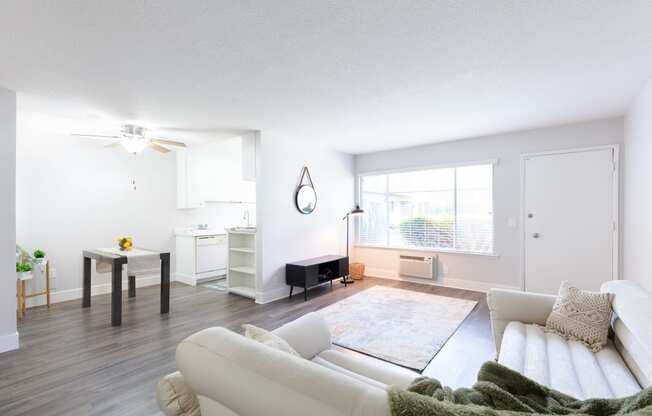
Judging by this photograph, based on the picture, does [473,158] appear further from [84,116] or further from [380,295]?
[84,116]

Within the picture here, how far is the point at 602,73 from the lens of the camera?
8.51ft

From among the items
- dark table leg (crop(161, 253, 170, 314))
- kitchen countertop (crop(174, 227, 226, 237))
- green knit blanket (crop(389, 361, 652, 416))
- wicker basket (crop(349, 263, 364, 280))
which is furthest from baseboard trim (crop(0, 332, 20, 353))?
wicker basket (crop(349, 263, 364, 280))

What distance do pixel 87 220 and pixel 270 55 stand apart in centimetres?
419

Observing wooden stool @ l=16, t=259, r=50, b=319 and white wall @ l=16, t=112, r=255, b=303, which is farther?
white wall @ l=16, t=112, r=255, b=303

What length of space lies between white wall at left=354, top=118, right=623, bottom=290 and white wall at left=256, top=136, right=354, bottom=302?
5.05 ft

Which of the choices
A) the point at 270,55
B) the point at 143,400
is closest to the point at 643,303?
the point at 270,55

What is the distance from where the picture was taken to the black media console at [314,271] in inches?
173

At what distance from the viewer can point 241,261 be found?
Result: 5.05 m

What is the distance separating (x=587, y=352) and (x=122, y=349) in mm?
3531

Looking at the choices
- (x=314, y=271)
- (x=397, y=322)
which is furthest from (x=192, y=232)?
(x=397, y=322)

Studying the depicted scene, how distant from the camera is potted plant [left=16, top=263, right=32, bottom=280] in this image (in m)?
3.60

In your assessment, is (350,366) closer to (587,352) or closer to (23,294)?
(587,352)

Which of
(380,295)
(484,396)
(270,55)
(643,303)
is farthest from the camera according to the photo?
(380,295)

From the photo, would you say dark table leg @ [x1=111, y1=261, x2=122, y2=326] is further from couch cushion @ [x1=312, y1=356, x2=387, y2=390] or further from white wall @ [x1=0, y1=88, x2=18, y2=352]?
couch cushion @ [x1=312, y1=356, x2=387, y2=390]
